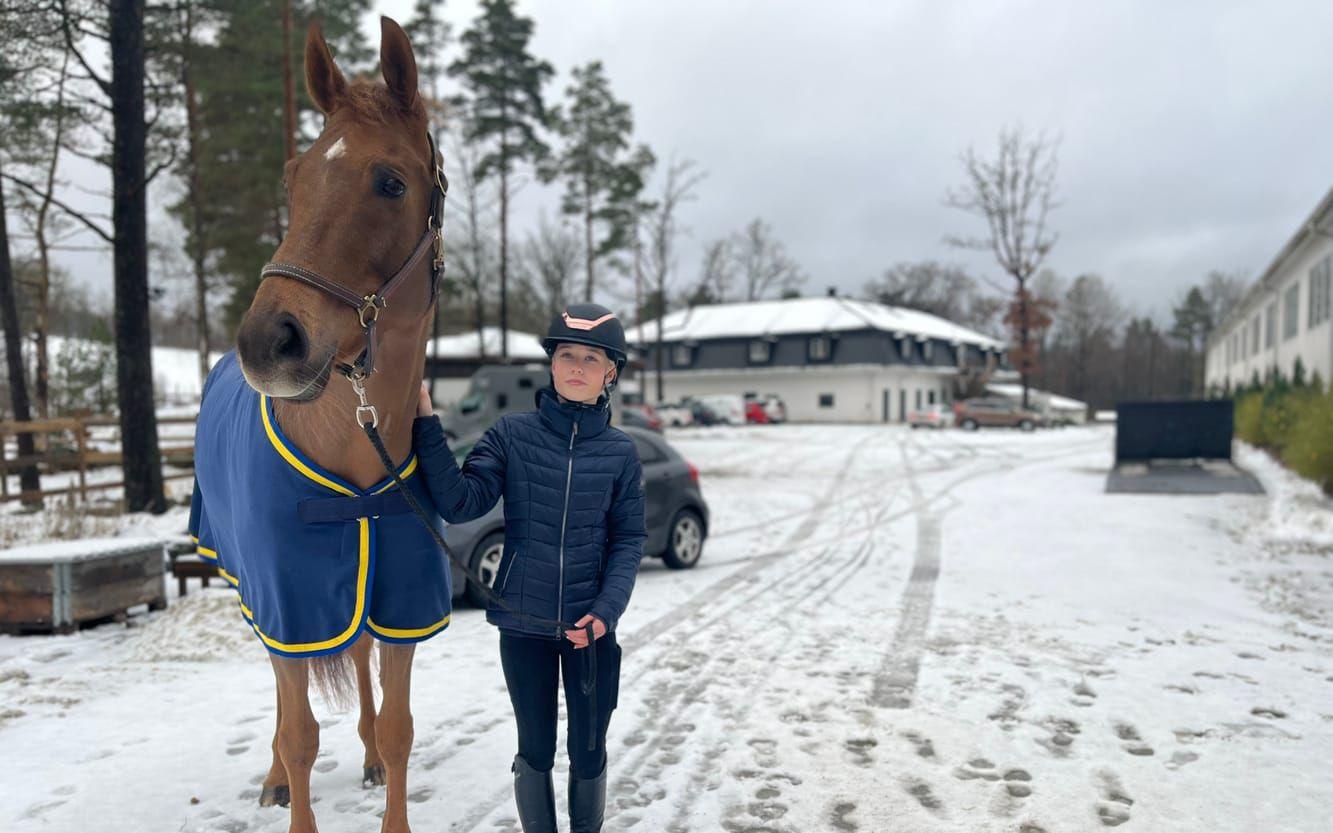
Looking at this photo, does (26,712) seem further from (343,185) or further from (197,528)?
(343,185)

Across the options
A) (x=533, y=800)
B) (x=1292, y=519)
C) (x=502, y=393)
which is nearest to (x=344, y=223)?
(x=533, y=800)

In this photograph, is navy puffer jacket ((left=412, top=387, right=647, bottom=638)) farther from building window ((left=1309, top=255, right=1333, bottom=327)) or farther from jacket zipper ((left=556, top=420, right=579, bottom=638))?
building window ((left=1309, top=255, right=1333, bottom=327))

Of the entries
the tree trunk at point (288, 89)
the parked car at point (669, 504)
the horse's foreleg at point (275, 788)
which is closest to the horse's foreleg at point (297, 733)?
the horse's foreleg at point (275, 788)

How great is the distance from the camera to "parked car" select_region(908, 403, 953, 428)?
37375 mm

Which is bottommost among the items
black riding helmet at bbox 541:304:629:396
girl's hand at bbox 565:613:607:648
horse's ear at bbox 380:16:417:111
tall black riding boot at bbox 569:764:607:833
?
tall black riding boot at bbox 569:764:607:833

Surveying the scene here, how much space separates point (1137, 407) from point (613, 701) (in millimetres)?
18975

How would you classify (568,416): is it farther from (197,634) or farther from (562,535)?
(197,634)

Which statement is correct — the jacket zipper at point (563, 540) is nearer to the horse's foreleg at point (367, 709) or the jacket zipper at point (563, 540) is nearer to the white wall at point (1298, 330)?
the horse's foreleg at point (367, 709)

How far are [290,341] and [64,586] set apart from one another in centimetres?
523

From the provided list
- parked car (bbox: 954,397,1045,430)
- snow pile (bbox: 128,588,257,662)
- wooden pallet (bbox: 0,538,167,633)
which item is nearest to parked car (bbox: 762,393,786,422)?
parked car (bbox: 954,397,1045,430)

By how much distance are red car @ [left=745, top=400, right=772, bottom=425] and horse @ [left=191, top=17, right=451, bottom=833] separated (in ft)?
133

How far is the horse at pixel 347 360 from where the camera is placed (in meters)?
2.11

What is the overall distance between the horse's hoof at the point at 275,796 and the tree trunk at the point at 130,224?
8.33 meters

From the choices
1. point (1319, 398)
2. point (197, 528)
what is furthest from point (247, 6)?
point (1319, 398)
